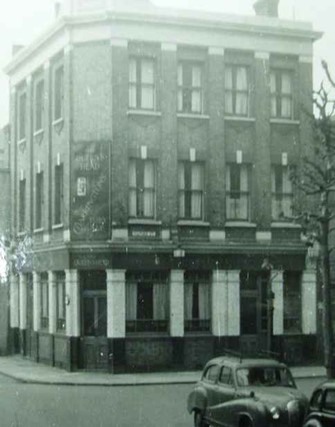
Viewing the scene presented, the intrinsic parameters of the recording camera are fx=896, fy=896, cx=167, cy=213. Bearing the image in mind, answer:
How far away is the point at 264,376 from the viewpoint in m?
16.2

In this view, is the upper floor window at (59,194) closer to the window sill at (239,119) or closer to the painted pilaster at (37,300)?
the painted pilaster at (37,300)

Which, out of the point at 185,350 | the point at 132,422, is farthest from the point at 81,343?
the point at 132,422

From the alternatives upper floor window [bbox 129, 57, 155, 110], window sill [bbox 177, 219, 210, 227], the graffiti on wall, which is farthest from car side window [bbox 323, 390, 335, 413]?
upper floor window [bbox 129, 57, 155, 110]

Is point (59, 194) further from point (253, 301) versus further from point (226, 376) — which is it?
point (226, 376)

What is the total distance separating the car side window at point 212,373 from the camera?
17.1m

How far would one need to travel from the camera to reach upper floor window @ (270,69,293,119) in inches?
1287

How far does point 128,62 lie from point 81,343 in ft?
31.8

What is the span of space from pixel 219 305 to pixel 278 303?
2214mm

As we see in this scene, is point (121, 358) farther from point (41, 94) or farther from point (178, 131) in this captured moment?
point (41, 94)

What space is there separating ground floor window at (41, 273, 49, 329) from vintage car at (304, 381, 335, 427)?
21.2m

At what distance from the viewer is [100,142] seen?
99.8 feet

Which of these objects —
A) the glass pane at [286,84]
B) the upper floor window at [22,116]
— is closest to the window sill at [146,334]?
the glass pane at [286,84]

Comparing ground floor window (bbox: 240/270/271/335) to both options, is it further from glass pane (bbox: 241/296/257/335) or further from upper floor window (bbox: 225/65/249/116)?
upper floor window (bbox: 225/65/249/116)

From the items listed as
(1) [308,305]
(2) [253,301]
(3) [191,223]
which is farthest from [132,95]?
(1) [308,305]
